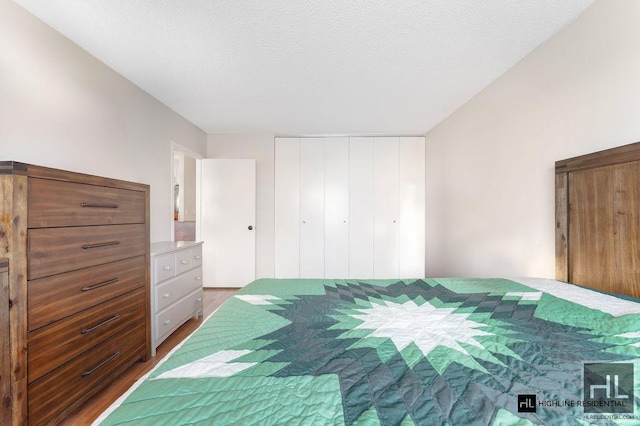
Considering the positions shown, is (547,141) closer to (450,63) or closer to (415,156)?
(450,63)

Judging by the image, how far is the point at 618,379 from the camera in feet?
2.44

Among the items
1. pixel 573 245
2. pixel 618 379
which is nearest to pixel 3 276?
→ pixel 618 379

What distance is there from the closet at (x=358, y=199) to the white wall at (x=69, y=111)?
6.54 ft

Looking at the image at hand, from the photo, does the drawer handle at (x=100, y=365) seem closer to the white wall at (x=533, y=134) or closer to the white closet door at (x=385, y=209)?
the white wall at (x=533, y=134)

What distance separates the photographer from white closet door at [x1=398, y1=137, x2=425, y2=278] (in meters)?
4.38

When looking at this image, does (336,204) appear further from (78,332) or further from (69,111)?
(78,332)

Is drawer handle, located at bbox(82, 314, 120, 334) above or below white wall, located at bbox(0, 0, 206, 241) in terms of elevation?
below

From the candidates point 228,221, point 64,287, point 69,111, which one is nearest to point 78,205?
point 64,287

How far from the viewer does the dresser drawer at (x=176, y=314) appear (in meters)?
2.41

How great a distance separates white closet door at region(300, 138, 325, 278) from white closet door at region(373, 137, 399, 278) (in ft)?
2.73

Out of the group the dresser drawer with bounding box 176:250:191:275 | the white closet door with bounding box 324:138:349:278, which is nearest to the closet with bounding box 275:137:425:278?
the white closet door with bounding box 324:138:349:278

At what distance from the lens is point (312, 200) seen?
4.40 metres

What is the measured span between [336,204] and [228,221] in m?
1.65

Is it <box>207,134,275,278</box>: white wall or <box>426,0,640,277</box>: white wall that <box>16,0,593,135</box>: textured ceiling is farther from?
<box>207,134,275,278</box>: white wall
